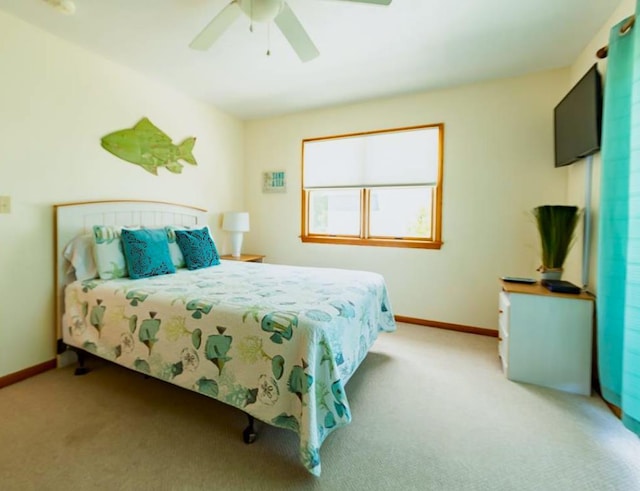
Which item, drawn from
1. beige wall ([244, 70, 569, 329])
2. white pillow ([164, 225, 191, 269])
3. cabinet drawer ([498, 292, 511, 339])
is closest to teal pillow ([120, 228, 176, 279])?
white pillow ([164, 225, 191, 269])

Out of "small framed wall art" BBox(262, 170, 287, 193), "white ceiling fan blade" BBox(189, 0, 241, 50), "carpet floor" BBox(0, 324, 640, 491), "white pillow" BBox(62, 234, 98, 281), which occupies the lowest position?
"carpet floor" BBox(0, 324, 640, 491)

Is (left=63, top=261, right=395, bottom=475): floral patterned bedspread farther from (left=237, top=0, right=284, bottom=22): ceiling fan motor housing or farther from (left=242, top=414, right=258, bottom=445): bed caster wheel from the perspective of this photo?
(left=237, top=0, right=284, bottom=22): ceiling fan motor housing

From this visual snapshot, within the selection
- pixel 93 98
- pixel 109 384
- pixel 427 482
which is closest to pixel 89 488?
pixel 109 384

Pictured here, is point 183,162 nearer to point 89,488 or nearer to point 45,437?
point 45,437

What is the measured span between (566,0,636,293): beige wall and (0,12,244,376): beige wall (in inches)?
149

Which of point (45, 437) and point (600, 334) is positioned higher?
point (600, 334)

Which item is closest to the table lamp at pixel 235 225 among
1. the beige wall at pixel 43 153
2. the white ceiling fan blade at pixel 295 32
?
the beige wall at pixel 43 153

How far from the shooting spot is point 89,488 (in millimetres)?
1301

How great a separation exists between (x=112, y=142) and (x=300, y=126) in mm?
2110

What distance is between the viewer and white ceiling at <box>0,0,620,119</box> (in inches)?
78.4

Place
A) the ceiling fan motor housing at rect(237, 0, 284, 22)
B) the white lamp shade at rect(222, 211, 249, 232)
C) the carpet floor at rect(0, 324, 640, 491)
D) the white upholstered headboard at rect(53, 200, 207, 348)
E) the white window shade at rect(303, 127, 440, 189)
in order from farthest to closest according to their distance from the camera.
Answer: the white lamp shade at rect(222, 211, 249, 232), the white window shade at rect(303, 127, 440, 189), the white upholstered headboard at rect(53, 200, 207, 348), the ceiling fan motor housing at rect(237, 0, 284, 22), the carpet floor at rect(0, 324, 640, 491)

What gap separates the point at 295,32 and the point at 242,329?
177cm

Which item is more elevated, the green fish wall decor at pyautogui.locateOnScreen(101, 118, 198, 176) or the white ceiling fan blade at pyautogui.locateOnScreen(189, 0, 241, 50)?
the white ceiling fan blade at pyautogui.locateOnScreen(189, 0, 241, 50)

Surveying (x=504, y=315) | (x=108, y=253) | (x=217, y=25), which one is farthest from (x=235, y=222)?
(x=504, y=315)
